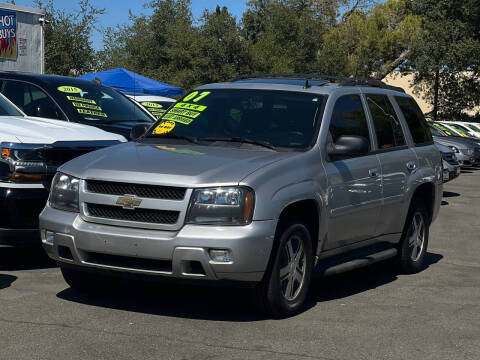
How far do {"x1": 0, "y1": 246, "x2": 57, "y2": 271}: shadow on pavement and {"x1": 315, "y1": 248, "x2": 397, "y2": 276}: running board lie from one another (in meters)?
2.73

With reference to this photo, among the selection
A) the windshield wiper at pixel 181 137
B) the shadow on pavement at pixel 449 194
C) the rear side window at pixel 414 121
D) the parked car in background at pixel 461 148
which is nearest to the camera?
the windshield wiper at pixel 181 137

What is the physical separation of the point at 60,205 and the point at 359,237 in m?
2.55

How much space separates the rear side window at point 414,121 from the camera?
863 centimetres

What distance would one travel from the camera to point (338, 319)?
20.5ft

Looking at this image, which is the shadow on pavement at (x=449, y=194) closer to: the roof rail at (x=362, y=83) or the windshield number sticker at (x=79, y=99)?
the roof rail at (x=362, y=83)

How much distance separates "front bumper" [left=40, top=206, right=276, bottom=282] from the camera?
568 centimetres

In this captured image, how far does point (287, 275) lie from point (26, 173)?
2.59m

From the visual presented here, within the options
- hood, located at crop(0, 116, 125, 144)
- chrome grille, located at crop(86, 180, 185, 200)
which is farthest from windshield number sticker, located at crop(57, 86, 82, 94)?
chrome grille, located at crop(86, 180, 185, 200)

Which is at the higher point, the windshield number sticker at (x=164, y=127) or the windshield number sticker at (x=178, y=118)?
the windshield number sticker at (x=178, y=118)

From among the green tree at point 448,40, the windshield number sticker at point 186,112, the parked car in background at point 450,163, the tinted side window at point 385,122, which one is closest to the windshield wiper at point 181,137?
the windshield number sticker at point 186,112

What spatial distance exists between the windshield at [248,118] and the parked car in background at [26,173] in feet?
3.08

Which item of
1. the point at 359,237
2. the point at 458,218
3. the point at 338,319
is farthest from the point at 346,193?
the point at 458,218

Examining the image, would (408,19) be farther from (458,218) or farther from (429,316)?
(429,316)

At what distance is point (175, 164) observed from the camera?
607cm
